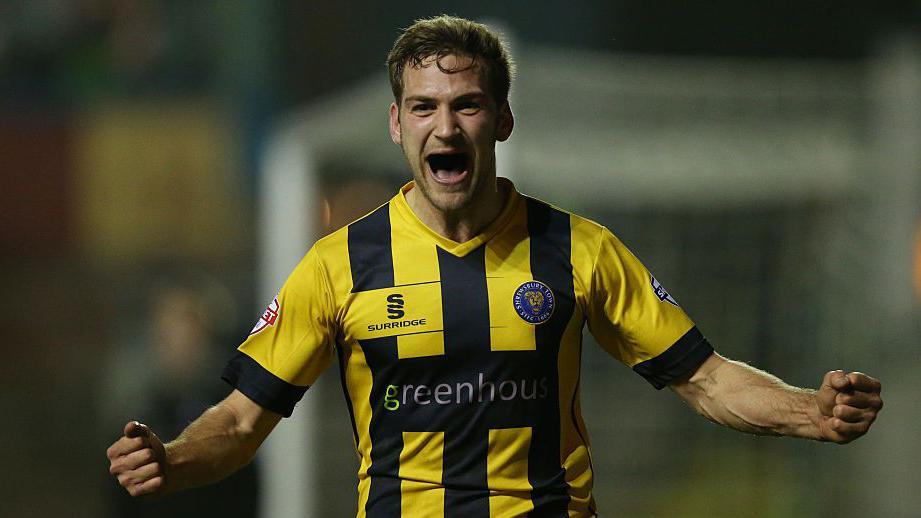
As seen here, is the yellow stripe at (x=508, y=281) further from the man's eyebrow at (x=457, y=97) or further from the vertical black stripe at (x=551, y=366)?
the man's eyebrow at (x=457, y=97)

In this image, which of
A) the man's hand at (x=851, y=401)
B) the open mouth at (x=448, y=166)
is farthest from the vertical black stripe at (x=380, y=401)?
the man's hand at (x=851, y=401)

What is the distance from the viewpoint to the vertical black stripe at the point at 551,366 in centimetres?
313

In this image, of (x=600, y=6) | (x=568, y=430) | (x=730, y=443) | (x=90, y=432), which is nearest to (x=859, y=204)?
(x=730, y=443)

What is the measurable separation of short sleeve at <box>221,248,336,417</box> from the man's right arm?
45 millimetres

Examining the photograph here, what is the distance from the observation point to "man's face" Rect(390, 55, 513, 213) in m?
3.13

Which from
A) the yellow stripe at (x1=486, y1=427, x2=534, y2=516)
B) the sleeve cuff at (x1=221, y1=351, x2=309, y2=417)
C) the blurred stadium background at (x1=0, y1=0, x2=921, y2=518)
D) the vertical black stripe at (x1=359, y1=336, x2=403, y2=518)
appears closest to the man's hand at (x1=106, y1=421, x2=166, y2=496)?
the sleeve cuff at (x1=221, y1=351, x2=309, y2=417)

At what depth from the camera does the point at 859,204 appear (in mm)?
7527

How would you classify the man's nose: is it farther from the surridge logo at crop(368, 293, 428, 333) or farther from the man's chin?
the surridge logo at crop(368, 293, 428, 333)

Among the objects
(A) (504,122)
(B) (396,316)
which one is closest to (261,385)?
(B) (396,316)

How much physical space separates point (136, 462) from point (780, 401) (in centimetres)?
144

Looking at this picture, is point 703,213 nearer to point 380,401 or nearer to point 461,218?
point 461,218

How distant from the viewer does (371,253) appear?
3.26 meters

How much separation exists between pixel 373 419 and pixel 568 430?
462mm

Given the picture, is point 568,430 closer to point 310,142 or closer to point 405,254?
point 405,254
